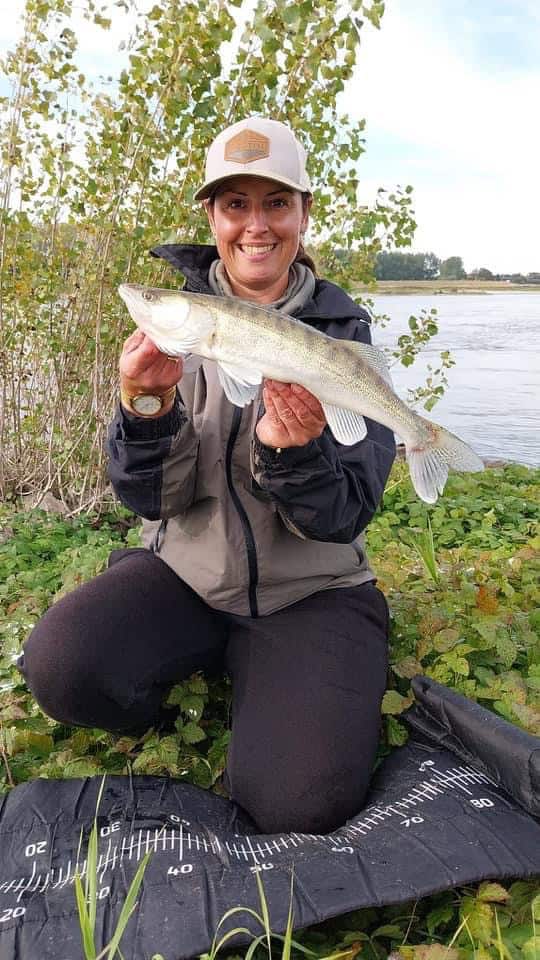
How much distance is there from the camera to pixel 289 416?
7.60ft

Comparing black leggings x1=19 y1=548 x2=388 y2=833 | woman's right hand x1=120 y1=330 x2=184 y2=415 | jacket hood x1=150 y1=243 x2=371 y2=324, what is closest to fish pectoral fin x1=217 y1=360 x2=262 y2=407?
woman's right hand x1=120 y1=330 x2=184 y2=415

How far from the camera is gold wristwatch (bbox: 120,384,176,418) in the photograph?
2.40 metres

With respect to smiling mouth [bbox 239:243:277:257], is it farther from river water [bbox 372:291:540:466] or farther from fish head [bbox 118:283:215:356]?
river water [bbox 372:291:540:466]

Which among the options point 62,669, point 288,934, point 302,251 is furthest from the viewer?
point 302,251

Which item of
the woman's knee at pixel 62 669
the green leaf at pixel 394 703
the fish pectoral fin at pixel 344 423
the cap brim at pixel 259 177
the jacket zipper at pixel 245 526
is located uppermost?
the cap brim at pixel 259 177

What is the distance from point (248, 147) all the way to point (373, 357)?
3.22 ft

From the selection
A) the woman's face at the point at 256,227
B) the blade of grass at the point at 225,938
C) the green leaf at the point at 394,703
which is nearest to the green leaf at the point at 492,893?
the blade of grass at the point at 225,938

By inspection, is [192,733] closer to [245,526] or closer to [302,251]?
[245,526]

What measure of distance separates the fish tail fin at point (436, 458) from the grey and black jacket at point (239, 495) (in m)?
0.28

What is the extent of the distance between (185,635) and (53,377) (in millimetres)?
3991

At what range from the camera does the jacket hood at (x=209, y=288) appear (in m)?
2.84

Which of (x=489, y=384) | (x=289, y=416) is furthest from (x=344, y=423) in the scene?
(x=489, y=384)

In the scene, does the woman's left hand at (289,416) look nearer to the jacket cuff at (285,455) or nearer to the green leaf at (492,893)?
the jacket cuff at (285,455)

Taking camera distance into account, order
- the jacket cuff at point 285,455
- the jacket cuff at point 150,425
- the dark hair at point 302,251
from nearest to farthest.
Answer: the jacket cuff at point 285,455 < the jacket cuff at point 150,425 < the dark hair at point 302,251
